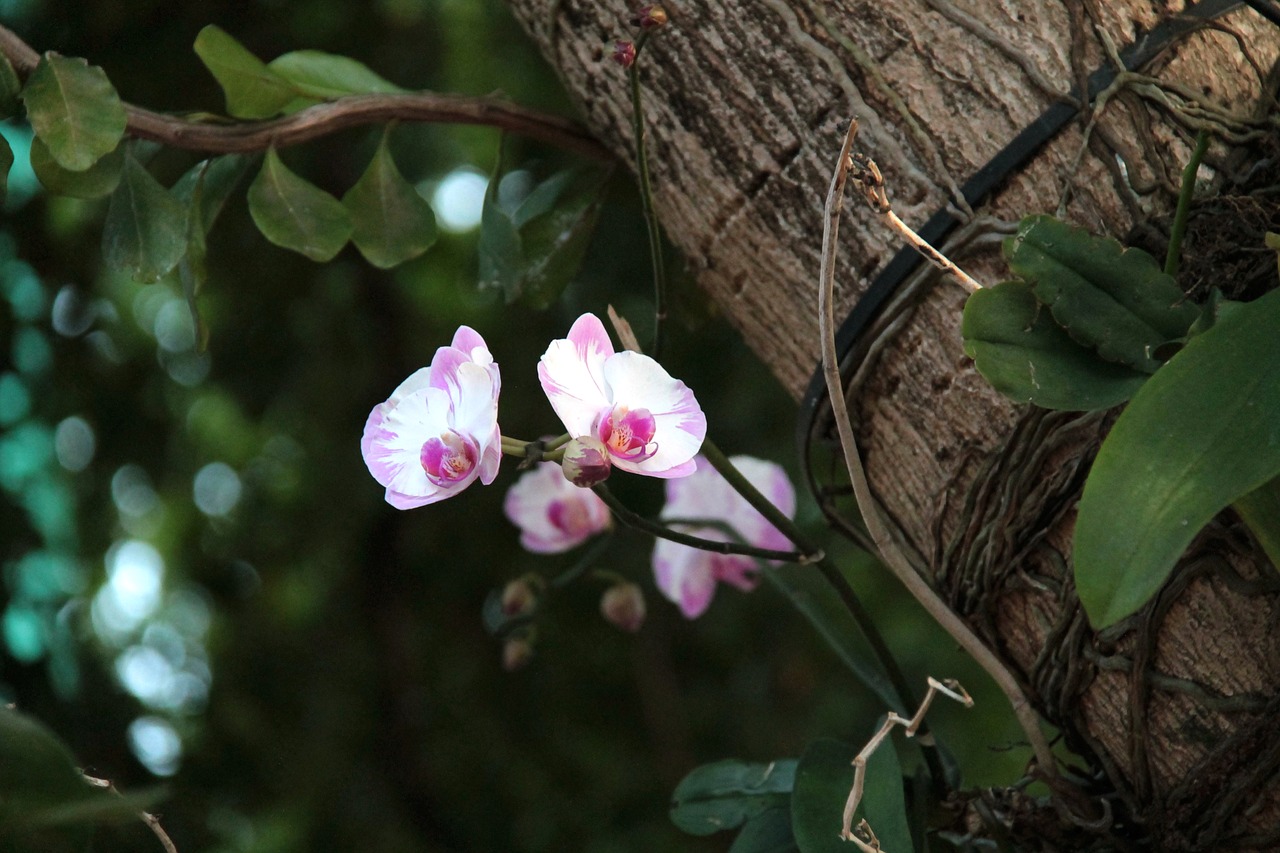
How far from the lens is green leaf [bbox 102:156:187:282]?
2.25ft

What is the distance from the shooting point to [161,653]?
212 centimetres

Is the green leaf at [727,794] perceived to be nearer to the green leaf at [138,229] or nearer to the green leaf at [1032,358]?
the green leaf at [1032,358]

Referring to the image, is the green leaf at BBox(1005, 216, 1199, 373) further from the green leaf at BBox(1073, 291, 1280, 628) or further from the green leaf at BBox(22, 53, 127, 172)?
the green leaf at BBox(22, 53, 127, 172)

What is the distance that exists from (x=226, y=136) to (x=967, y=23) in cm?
46

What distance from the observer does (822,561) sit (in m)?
0.60

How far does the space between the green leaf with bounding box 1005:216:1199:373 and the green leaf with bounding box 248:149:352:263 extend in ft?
1.42

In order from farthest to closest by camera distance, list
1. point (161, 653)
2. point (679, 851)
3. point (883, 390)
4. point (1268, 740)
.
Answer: point (161, 653) → point (679, 851) → point (883, 390) → point (1268, 740)

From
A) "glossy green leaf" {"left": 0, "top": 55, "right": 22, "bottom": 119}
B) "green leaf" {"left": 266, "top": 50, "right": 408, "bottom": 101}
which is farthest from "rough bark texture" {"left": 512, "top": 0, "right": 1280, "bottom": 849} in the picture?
"glossy green leaf" {"left": 0, "top": 55, "right": 22, "bottom": 119}

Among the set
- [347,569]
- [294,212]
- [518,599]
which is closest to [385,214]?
[294,212]

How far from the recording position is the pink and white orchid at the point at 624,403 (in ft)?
1.56

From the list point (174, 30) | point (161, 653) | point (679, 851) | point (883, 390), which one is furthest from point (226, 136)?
point (161, 653)

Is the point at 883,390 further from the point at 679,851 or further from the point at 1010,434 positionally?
the point at 679,851

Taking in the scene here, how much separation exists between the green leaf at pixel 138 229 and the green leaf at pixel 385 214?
0.39 ft

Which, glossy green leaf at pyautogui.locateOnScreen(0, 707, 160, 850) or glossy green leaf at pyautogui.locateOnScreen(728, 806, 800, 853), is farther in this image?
glossy green leaf at pyautogui.locateOnScreen(728, 806, 800, 853)
